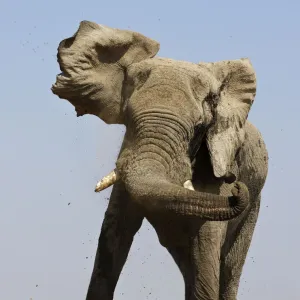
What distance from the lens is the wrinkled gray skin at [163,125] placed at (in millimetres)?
9461

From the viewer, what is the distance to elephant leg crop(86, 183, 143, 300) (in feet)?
33.1

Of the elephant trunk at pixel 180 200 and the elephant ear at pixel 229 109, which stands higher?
the elephant ear at pixel 229 109

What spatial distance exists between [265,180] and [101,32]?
2.00m

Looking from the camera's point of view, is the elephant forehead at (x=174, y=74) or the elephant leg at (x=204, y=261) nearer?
the elephant forehead at (x=174, y=74)

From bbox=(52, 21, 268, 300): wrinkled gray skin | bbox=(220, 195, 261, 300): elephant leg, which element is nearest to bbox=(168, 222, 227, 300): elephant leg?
bbox=(52, 21, 268, 300): wrinkled gray skin

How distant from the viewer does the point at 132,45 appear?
1051cm

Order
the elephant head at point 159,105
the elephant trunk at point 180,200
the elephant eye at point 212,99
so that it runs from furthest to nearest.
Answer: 1. the elephant eye at point 212,99
2. the elephant head at point 159,105
3. the elephant trunk at point 180,200

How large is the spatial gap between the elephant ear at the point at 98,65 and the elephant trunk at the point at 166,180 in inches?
33.2

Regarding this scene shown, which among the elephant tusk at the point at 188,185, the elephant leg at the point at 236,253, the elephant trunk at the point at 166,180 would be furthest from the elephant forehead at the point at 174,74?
the elephant leg at the point at 236,253

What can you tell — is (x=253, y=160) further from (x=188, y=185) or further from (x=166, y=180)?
(x=166, y=180)

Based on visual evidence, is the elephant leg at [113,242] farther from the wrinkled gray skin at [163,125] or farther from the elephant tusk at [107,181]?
the elephant tusk at [107,181]

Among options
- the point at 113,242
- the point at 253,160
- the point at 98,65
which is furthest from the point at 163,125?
the point at 253,160

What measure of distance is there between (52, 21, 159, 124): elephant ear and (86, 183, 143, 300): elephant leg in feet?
1.87

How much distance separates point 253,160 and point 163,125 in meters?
1.92
